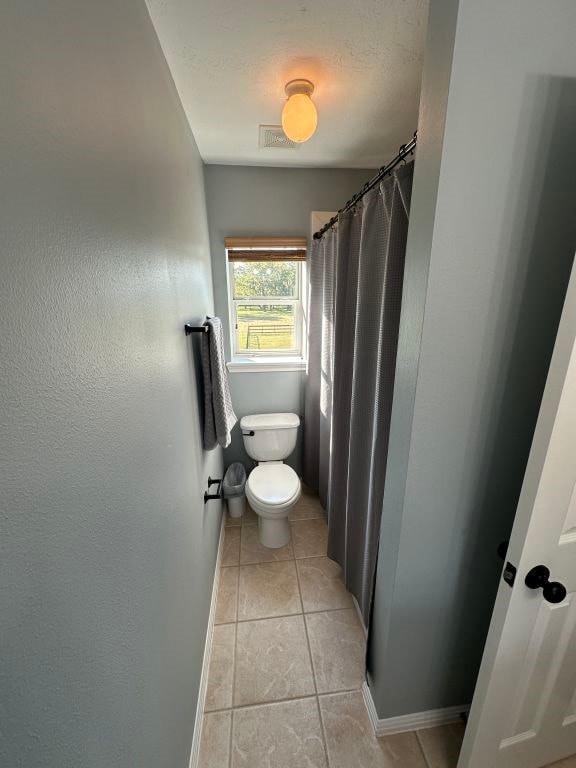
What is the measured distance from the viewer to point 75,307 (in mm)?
495

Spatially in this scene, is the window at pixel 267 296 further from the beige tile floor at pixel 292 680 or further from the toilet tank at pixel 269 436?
the beige tile floor at pixel 292 680

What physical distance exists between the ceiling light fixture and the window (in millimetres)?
913

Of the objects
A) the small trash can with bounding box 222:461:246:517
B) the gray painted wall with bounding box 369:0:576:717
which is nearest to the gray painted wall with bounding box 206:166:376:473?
the small trash can with bounding box 222:461:246:517

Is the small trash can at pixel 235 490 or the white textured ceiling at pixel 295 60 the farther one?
the small trash can at pixel 235 490

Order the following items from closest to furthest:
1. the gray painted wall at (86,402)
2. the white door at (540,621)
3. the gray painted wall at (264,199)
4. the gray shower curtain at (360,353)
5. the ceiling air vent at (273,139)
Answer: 1. the gray painted wall at (86,402)
2. the white door at (540,621)
3. the gray shower curtain at (360,353)
4. the ceiling air vent at (273,139)
5. the gray painted wall at (264,199)

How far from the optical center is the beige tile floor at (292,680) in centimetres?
114

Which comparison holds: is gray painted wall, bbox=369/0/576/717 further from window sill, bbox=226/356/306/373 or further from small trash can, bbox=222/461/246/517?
window sill, bbox=226/356/306/373

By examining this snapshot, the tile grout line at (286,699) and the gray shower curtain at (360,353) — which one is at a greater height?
the gray shower curtain at (360,353)

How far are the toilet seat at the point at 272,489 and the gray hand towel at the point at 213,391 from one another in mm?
545

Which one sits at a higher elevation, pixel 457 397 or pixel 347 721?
pixel 457 397

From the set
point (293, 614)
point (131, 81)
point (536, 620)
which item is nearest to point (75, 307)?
point (131, 81)

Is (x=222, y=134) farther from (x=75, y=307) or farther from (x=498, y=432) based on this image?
(x=498, y=432)

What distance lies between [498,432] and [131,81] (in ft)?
4.38

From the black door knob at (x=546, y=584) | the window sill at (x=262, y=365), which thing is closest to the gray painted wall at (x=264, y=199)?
the window sill at (x=262, y=365)
